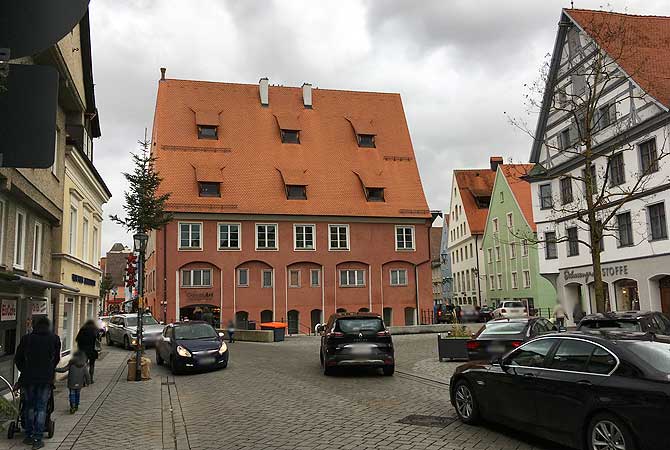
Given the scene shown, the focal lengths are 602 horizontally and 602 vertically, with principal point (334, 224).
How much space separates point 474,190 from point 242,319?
115ft

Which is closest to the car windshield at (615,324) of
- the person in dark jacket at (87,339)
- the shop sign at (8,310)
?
the person in dark jacket at (87,339)

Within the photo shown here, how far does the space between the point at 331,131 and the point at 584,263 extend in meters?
24.6

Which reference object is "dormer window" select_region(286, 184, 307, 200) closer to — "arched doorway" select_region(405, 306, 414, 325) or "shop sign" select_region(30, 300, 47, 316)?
"arched doorway" select_region(405, 306, 414, 325)

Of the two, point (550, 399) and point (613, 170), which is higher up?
point (613, 170)

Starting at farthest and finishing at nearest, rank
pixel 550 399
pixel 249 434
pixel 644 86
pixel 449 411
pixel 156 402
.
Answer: pixel 644 86, pixel 156 402, pixel 449 411, pixel 249 434, pixel 550 399

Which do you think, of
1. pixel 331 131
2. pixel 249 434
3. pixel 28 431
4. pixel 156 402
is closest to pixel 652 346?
pixel 249 434

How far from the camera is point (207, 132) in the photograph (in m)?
47.2

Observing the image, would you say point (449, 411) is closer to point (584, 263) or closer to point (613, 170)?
point (613, 170)

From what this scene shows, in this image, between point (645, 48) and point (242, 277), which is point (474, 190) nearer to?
point (242, 277)

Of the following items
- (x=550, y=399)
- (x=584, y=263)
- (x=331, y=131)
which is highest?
(x=331, y=131)

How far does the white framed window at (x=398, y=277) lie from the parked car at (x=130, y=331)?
19930 millimetres

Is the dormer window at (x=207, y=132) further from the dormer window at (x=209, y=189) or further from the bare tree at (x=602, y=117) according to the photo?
the bare tree at (x=602, y=117)

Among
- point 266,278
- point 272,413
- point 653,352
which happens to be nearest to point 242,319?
point 266,278

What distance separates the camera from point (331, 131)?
50.9 meters
